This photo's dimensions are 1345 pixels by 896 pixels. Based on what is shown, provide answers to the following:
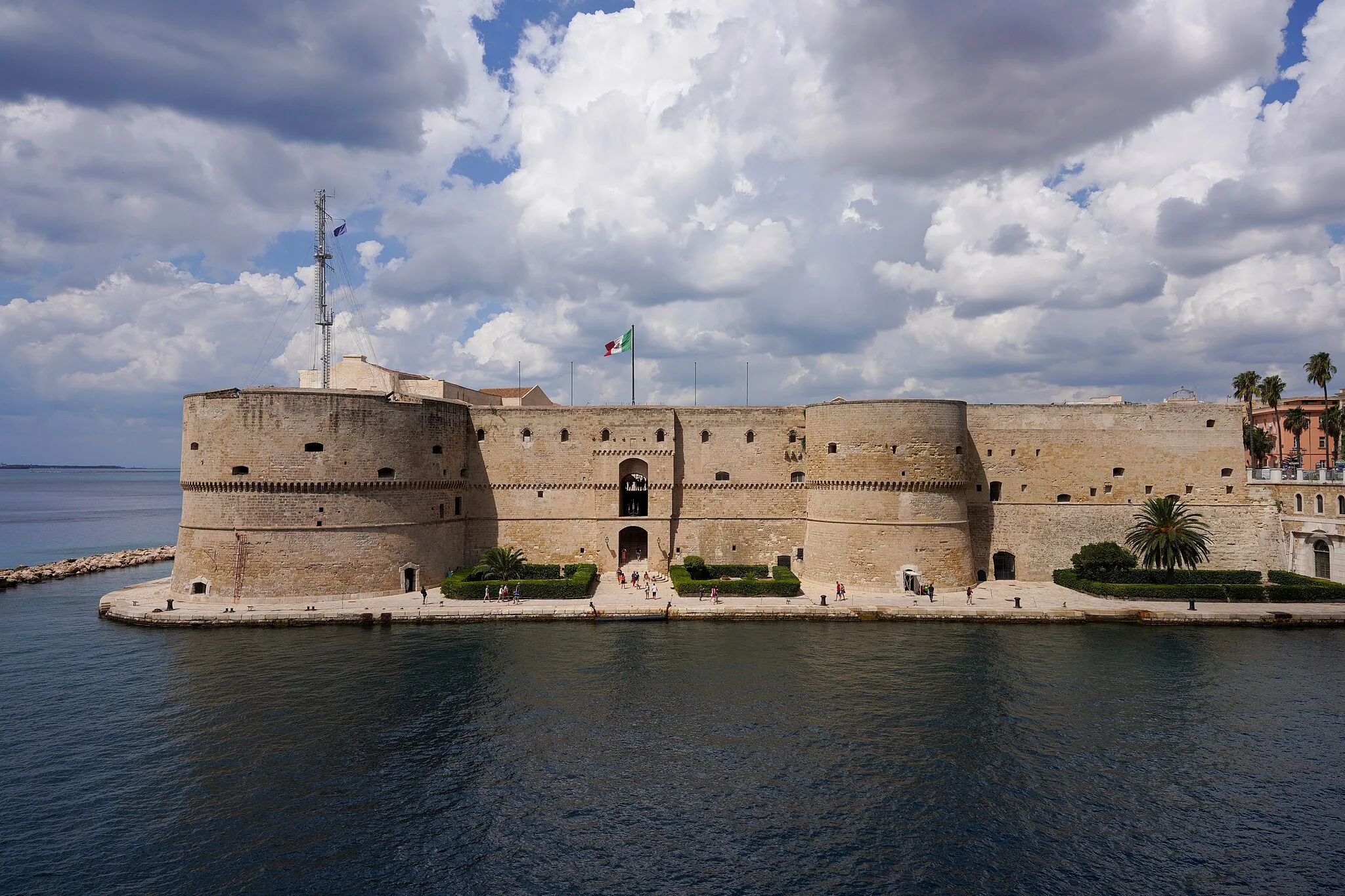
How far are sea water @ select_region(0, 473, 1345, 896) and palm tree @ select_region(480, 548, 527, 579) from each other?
24.8ft

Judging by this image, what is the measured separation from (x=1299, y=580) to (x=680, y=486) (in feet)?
98.8

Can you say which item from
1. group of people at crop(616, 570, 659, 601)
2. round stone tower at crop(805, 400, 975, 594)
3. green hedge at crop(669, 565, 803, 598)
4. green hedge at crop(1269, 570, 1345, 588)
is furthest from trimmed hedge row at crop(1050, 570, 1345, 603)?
group of people at crop(616, 570, 659, 601)

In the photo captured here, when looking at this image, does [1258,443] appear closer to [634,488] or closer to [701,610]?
[634,488]

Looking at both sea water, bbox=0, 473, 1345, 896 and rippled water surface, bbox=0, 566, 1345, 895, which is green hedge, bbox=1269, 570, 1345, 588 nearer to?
rippled water surface, bbox=0, 566, 1345, 895

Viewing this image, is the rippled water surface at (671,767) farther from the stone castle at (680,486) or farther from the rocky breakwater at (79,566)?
the rocky breakwater at (79,566)

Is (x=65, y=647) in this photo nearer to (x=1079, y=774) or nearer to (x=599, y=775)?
(x=599, y=775)

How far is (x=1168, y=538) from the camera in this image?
35.0 metres

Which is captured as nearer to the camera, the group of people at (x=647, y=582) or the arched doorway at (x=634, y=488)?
the group of people at (x=647, y=582)

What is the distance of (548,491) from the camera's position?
40.8 meters

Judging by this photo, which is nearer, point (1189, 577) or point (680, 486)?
point (1189, 577)

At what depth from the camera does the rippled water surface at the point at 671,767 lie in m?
14.7

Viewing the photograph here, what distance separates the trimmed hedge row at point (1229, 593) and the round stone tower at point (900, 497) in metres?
6.87

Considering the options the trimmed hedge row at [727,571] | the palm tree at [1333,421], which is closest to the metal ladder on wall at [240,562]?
the trimmed hedge row at [727,571]

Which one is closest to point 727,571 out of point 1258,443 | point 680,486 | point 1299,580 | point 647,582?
point 647,582
